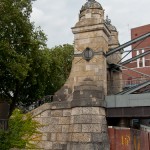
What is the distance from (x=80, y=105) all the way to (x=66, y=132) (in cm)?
185

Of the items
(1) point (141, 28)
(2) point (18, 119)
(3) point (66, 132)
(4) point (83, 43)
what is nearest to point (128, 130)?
(3) point (66, 132)

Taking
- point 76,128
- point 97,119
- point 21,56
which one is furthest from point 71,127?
point 21,56

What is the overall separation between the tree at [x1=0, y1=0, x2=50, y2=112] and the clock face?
7516 mm

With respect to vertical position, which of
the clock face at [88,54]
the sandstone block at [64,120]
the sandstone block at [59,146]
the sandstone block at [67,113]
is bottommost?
the sandstone block at [59,146]

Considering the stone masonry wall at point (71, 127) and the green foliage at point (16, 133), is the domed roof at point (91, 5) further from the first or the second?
the green foliage at point (16, 133)

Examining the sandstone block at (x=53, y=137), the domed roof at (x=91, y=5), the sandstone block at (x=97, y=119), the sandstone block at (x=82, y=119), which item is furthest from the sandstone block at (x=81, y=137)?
the domed roof at (x=91, y=5)

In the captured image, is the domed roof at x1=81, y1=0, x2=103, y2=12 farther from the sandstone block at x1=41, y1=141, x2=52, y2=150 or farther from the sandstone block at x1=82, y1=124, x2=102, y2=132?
the sandstone block at x1=41, y1=141, x2=52, y2=150

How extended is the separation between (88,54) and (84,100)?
310 centimetres

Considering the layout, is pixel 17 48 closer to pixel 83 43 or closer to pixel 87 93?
pixel 83 43

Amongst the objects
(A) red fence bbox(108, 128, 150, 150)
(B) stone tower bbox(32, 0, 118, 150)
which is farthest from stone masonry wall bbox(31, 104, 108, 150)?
(A) red fence bbox(108, 128, 150, 150)

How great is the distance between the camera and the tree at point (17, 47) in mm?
21750

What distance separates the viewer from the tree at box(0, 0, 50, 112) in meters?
21.8

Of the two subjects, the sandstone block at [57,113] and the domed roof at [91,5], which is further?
the domed roof at [91,5]

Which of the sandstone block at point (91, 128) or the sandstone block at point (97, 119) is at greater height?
the sandstone block at point (97, 119)
